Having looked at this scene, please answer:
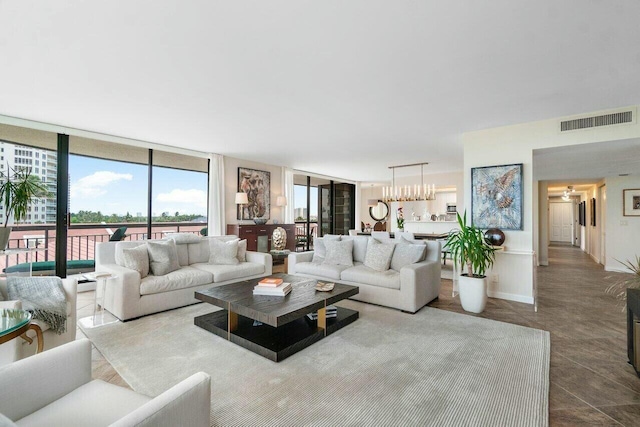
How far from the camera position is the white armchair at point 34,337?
6.22ft

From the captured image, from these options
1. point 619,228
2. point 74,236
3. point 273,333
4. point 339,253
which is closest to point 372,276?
point 339,253

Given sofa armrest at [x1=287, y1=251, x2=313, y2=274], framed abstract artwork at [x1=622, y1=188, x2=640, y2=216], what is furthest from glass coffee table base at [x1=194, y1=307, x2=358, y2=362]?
framed abstract artwork at [x1=622, y1=188, x2=640, y2=216]

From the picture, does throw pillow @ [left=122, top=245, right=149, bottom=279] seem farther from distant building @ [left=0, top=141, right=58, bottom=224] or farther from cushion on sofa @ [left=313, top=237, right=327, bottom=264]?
cushion on sofa @ [left=313, top=237, right=327, bottom=264]

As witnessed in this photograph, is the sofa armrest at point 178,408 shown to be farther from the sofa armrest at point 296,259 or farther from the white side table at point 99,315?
the sofa armrest at point 296,259

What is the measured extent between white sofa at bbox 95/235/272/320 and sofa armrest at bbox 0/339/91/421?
2.21 m

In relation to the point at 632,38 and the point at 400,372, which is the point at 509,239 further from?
the point at 400,372

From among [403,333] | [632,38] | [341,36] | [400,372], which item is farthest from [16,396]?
[632,38]

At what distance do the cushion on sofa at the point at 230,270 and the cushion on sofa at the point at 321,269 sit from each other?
2.09 feet

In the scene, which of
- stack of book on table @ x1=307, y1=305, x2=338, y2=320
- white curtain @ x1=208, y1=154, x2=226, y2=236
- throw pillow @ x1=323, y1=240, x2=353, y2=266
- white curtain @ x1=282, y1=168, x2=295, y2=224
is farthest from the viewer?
white curtain @ x1=282, y1=168, x2=295, y2=224

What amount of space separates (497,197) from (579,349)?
89.1 inches

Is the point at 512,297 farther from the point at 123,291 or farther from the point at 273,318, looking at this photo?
the point at 123,291

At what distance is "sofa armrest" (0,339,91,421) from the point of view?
1.12 metres

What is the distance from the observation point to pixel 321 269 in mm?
4539

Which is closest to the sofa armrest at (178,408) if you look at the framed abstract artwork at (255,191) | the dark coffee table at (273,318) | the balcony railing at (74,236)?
the dark coffee table at (273,318)
